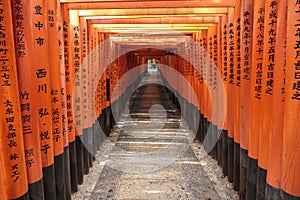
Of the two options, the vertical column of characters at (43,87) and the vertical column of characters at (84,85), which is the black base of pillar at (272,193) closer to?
the vertical column of characters at (43,87)

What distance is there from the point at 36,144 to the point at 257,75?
283 centimetres

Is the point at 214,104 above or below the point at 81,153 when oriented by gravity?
above

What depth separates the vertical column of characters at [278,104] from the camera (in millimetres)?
3141

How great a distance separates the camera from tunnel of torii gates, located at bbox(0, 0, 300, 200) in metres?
2.96

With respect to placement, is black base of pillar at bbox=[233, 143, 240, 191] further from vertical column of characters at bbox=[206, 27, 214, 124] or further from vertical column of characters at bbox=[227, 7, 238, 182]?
vertical column of characters at bbox=[206, 27, 214, 124]

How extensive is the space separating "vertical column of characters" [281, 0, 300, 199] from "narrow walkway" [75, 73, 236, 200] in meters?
2.72

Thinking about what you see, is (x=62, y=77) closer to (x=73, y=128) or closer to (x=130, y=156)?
(x=73, y=128)

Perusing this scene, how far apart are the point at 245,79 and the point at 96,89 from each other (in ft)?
13.8

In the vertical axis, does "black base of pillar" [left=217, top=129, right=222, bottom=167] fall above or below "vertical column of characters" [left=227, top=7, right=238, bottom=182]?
below

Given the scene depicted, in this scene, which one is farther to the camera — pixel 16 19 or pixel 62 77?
pixel 62 77

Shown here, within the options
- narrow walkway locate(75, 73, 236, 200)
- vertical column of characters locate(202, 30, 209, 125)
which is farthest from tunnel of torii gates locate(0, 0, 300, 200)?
narrow walkway locate(75, 73, 236, 200)

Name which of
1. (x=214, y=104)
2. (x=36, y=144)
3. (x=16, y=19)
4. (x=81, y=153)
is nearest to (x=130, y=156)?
(x=81, y=153)

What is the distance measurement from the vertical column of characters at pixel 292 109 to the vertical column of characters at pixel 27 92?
2586 millimetres

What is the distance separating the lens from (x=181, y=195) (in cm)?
550
